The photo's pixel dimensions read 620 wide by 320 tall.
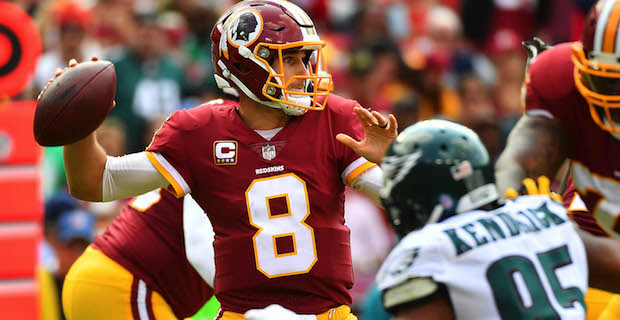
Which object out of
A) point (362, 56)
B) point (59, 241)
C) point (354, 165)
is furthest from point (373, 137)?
point (362, 56)

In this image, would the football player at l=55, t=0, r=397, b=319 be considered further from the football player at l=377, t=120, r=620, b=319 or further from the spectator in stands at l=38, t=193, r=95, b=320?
the spectator in stands at l=38, t=193, r=95, b=320

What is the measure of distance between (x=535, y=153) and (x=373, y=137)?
64 centimetres

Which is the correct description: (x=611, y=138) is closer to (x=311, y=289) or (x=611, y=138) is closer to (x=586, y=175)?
(x=586, y=175)

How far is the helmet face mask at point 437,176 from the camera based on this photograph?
318cm

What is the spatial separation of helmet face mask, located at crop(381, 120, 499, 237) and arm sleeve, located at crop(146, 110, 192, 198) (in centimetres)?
113

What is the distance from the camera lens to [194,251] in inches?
194

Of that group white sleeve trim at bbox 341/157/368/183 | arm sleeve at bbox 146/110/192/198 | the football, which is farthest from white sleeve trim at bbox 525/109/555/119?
the football

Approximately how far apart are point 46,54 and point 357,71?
2.73 metres

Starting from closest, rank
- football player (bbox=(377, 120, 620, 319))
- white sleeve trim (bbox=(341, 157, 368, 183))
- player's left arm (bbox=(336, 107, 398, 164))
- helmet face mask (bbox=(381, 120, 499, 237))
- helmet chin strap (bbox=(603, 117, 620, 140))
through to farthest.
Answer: football player (bbox=(377, 120, 620, 319)) < helmet face mask (bbox=(381, 120, 499, 237)) < helmet chin strap (bbox=(603, 117, 620, 140)) < player's left arm (bbox=(336, 107, 398, 164)) < white sleeve trim (bbox=(341, 157, 368, 183))

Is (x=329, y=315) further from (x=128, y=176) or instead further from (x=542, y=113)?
(x=542, y=113)

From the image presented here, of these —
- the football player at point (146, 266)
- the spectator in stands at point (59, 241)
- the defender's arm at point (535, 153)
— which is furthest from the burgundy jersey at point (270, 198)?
the spectator in stands at point (59, 241)

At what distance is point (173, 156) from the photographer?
4117 mm

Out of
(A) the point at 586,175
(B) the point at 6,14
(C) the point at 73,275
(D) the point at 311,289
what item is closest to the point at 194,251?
(C) the point at 73,275

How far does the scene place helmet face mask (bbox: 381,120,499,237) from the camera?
3.18m
